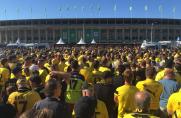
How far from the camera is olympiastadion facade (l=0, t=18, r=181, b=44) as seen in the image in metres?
141

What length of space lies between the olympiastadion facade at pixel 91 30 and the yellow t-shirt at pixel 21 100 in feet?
427

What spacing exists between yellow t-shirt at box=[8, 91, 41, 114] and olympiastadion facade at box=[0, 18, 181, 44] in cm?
13000

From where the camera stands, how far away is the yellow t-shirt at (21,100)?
26.3 ft

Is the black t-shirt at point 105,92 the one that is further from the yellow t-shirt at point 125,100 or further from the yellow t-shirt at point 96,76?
the yellow t-shirt at point 96,76

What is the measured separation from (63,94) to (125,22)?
134687 mm

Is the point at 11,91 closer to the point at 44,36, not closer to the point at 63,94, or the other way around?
the point at 63,94

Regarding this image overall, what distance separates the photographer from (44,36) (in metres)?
145

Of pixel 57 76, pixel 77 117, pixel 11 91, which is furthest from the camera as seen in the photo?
pixel 57 76

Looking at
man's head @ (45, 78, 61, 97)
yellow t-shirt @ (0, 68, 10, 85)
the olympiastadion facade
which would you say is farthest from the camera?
the olympiastadion facade

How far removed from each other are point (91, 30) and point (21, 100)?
133596 mm

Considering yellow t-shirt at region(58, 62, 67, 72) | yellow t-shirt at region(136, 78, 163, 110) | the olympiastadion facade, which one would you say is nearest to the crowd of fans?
yellow t-shirt at region(136, 78, 163, 110)

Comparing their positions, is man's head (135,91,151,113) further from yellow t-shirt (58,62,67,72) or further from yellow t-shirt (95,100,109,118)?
yellow t-shirt (58,62,67,72)

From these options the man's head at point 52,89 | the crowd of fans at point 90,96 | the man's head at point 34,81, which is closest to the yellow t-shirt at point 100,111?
the crowd of fans at point 90,96

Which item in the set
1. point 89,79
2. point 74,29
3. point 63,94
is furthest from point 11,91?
point 74,29
